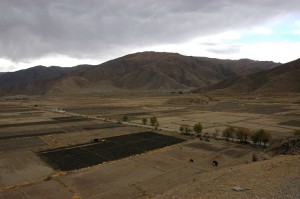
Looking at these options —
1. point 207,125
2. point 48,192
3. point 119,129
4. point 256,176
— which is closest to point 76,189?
point 48,192

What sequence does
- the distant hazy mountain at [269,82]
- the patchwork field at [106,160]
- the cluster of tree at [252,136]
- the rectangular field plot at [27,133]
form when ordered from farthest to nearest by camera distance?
the distant hazy mountain at [269,82] → the rectangular field plot at [27,133] → the cluster of tree at [252,136] → the patchwork field at [106,160]

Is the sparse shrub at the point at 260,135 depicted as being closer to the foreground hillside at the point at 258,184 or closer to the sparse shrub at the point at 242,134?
the sparse shrub at the point at 242,134

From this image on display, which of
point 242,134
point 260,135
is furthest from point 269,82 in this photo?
point 260,135

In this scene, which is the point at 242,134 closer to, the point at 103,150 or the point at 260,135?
the point at 260,135

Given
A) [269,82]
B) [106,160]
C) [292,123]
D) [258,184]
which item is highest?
[269,82]

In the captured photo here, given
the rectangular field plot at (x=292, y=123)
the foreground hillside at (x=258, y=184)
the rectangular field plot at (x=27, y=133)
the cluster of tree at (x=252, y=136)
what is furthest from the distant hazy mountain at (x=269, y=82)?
the foreground hillside at (x=258, y=184)

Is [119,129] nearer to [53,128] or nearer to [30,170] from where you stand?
[53,128]
